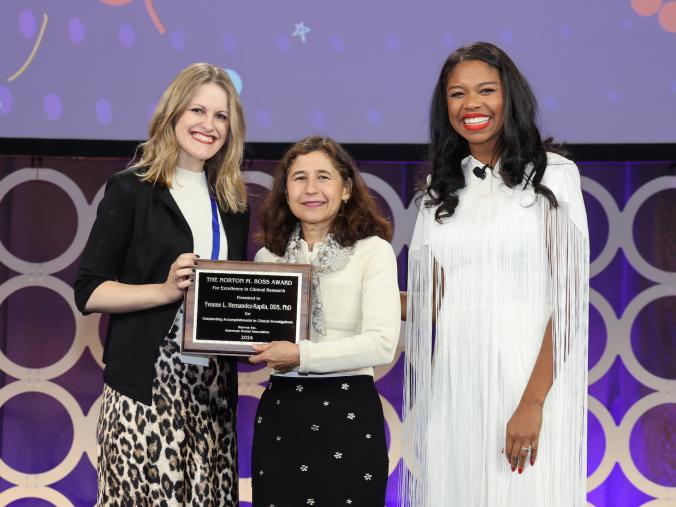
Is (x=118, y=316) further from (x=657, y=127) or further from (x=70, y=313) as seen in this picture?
(x=657, y=127)

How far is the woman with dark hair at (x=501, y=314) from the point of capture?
2184 mm

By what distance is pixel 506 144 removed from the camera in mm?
2314

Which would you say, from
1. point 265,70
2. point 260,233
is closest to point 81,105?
point 265,70

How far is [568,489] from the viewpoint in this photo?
2184 mm

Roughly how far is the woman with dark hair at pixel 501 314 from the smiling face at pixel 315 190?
277mm

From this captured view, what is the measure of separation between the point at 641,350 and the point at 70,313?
2.81m

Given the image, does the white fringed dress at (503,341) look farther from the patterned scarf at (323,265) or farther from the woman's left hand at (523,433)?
the patterned scarf at (323,265)

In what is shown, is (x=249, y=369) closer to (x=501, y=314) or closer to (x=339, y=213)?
(x=339, y=213)

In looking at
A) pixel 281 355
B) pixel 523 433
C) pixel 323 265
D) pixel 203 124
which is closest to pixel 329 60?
pixel 203 124

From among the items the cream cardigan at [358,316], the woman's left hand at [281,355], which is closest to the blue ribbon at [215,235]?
the cream cardigan at [358,316]

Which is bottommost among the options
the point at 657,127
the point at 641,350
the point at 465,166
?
the point at 641,350

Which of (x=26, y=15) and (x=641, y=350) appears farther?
(x=641, y=350)

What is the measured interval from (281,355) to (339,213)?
0.48 meters

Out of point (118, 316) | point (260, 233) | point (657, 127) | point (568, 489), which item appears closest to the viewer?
point (568, 489)
